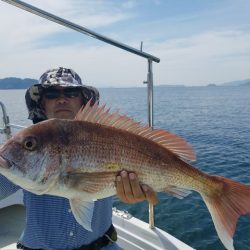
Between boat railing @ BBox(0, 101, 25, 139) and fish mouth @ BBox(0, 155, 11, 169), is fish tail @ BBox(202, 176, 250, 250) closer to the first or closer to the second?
fish mouth @ BBox(0, 155, 11, 169)

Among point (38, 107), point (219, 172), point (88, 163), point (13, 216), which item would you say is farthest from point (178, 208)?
point (88, 163)

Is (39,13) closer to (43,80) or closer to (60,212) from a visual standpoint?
(43,80)

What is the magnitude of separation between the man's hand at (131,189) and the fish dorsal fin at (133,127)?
0.32 m

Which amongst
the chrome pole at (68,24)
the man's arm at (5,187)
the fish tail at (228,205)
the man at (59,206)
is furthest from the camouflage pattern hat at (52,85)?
the fish tail at (228,205)

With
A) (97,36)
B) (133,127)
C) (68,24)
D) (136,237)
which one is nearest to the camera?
(133,127)

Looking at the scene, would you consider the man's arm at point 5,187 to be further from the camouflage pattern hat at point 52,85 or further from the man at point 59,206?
the camouflage pattern hat at point 52,85

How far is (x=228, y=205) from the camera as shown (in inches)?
98.0

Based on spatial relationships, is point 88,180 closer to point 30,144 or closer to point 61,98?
point 30,144

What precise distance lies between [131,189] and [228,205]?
711mm

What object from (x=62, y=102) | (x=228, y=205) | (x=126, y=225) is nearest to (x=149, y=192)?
(x=228, y=205)

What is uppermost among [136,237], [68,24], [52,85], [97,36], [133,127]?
[68,24]

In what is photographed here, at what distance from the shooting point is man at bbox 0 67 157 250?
2781mm

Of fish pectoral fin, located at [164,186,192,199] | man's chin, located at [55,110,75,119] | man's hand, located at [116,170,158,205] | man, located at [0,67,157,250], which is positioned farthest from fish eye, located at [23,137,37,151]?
fish pectoral fin, located at [164,186,192,199]

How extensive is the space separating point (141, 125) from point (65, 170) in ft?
2.10
